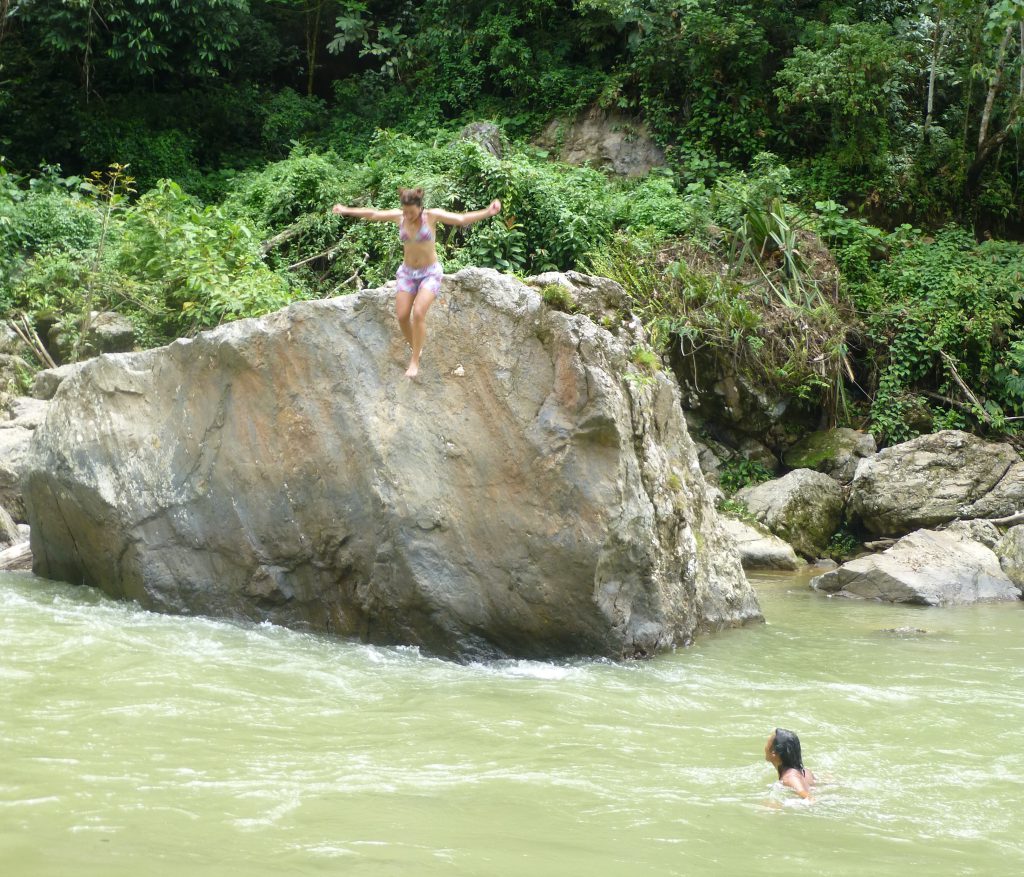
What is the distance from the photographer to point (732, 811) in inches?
170

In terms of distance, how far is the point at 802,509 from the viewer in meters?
12.3

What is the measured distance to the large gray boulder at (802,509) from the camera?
1214 cm

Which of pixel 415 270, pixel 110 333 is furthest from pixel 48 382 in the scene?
pixel 415 270

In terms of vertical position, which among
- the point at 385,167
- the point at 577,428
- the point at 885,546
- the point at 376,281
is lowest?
the point at 885,546

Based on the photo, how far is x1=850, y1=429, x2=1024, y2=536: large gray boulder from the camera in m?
11.7

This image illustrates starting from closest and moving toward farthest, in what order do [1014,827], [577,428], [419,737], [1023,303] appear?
[1014,827], [419,737], [577,428], [1023,303]

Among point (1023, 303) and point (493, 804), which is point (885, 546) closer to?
point (1023, 303)

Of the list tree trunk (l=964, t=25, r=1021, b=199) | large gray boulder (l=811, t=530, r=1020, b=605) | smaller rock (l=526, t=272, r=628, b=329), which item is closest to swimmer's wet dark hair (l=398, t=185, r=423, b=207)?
smaller rock (l=526, t=272, r=628, b=329)

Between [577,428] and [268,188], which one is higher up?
[268,188]

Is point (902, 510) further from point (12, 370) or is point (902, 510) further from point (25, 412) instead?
point (12, 370)

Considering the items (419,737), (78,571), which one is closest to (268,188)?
(78,571)

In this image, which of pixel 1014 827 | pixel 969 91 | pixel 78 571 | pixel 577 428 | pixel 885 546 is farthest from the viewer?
pixel 969 91

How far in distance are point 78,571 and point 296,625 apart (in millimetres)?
2333

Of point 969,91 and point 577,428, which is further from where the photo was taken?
point 969,91
